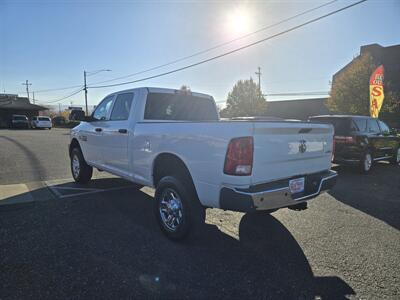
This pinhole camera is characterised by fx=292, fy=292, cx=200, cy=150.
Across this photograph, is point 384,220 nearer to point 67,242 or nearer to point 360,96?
point 67,242

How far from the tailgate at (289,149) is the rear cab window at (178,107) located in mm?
2233

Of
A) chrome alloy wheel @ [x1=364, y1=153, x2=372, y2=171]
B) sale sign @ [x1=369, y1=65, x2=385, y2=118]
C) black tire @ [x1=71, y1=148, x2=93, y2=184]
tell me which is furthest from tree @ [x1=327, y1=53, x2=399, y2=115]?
black tire @ [x1=71, y1=148, x2=93, y2=184]

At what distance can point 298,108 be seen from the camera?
163 feet

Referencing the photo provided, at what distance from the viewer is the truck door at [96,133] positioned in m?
5.54

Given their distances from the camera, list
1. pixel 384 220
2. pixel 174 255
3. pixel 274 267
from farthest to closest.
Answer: pixel 384 220, pixel 174 255, pixel 274 267

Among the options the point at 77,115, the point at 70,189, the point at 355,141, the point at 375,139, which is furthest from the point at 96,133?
Answer: the point at 375,139

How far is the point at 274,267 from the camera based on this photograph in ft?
10.2

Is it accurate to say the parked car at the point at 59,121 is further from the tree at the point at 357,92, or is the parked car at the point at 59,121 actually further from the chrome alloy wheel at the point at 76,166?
the chrome alloy wheel at the point at 76,166

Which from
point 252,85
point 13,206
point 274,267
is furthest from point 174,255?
point 252,85

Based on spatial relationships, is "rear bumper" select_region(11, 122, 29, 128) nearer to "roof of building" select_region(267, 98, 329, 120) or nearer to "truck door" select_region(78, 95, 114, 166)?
"truck door" select_region(78, 95, 114, 166)

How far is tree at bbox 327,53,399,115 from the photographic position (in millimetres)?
27562

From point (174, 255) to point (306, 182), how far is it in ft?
5.84

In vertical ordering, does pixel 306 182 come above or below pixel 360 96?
below

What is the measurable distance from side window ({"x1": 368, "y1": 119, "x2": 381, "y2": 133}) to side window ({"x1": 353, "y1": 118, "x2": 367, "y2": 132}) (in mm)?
285
